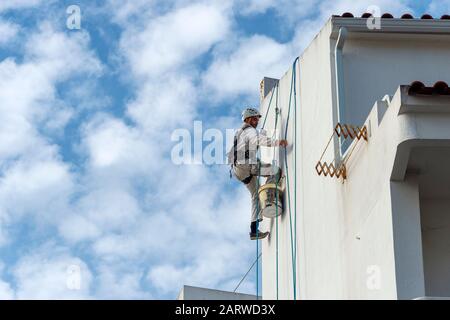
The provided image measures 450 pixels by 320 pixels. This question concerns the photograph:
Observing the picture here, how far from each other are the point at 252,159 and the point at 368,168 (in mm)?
4747

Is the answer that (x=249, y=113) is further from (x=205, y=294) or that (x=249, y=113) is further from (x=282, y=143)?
(x=205, y=294)

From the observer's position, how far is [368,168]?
17062 mm

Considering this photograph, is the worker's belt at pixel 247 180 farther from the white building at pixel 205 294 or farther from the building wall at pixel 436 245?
the building wall at pixel 436 245

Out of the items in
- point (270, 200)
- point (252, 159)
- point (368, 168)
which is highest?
point (252, 159)

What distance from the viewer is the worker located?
21297 mm

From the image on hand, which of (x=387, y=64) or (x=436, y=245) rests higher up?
(x=387, y=64)

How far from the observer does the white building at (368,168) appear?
52.5ft

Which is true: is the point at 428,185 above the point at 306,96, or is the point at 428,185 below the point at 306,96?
below

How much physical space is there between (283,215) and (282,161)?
896mm

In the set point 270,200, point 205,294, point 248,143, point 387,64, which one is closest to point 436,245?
point 387,64
